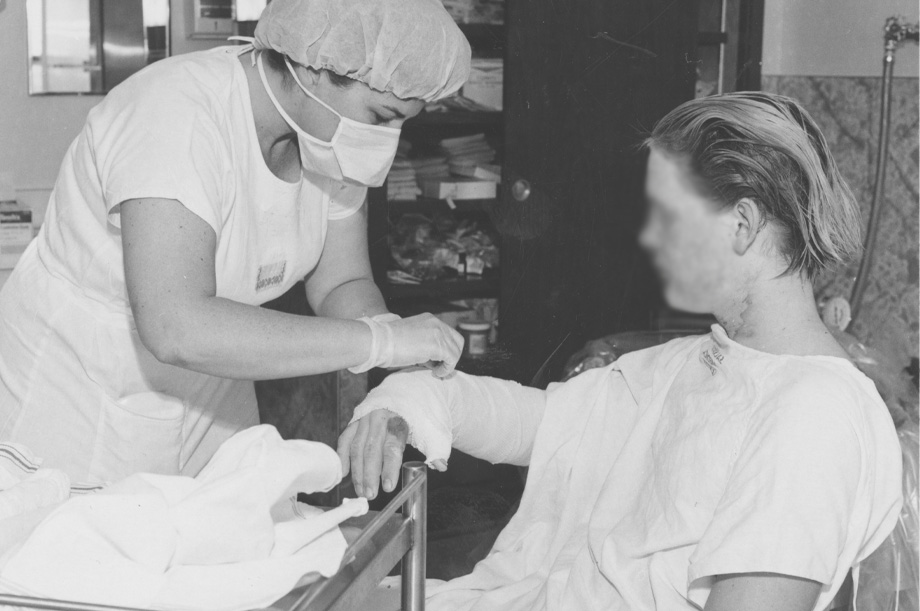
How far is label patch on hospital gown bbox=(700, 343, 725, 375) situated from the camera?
141 centimetres

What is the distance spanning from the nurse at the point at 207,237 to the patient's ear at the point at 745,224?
1.53ft

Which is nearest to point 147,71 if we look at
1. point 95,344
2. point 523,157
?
point 95,344

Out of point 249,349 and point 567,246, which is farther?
point 567,246

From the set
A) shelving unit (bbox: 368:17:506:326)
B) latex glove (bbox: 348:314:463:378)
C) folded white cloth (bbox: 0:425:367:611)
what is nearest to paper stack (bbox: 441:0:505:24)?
shelving unit (bbox: 368:17:506:326)

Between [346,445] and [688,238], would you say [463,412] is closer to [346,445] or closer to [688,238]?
[346,445]

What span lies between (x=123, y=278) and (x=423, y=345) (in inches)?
18.4

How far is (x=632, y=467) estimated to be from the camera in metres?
1.50

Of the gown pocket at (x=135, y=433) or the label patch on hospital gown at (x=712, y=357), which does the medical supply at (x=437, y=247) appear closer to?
the gown pocket at (x=135, y=433)

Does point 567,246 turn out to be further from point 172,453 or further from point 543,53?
point 172,453

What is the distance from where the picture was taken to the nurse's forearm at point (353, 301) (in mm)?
1778

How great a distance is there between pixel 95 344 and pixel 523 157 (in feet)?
4.31

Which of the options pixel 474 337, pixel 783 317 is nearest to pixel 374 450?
pixel 783 317

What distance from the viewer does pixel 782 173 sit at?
1.27m

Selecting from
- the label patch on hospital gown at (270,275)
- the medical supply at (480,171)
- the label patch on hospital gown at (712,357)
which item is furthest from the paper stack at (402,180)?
the label patch on hospital gown at (712,357)
